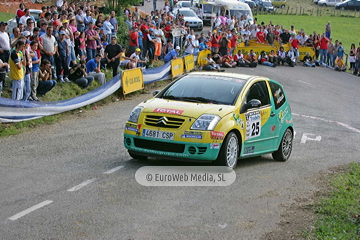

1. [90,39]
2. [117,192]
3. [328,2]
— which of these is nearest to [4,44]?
[90,39]

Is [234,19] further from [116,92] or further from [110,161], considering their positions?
[110,161]

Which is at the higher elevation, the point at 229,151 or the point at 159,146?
the point at 159,146

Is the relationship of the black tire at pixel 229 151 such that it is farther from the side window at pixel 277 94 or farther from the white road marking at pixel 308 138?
the white road marking at pixel 308 138

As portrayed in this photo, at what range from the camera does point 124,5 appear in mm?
35531

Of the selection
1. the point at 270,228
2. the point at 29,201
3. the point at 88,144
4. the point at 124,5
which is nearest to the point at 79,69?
the point at 88,144

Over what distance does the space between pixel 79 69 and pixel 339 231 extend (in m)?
13.3

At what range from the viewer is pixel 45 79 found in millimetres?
16219

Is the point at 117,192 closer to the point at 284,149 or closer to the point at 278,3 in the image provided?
the point at 284,149

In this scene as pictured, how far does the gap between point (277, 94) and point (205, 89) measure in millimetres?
2017

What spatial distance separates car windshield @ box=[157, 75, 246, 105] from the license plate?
3.66ft

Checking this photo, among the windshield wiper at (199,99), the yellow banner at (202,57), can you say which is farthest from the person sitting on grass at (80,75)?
the yellow banner at (202,57)

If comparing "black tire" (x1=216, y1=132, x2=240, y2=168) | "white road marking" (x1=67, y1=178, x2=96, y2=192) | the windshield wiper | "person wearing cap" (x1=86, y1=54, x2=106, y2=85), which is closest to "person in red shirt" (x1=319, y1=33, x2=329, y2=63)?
"person wearing cap" (x1=86, y1=54, x2=106, y2=85)

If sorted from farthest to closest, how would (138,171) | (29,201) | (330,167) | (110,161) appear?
(330,167) < (110,161) < (138,171) < (29,201)

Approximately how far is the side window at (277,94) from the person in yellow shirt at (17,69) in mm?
6678
